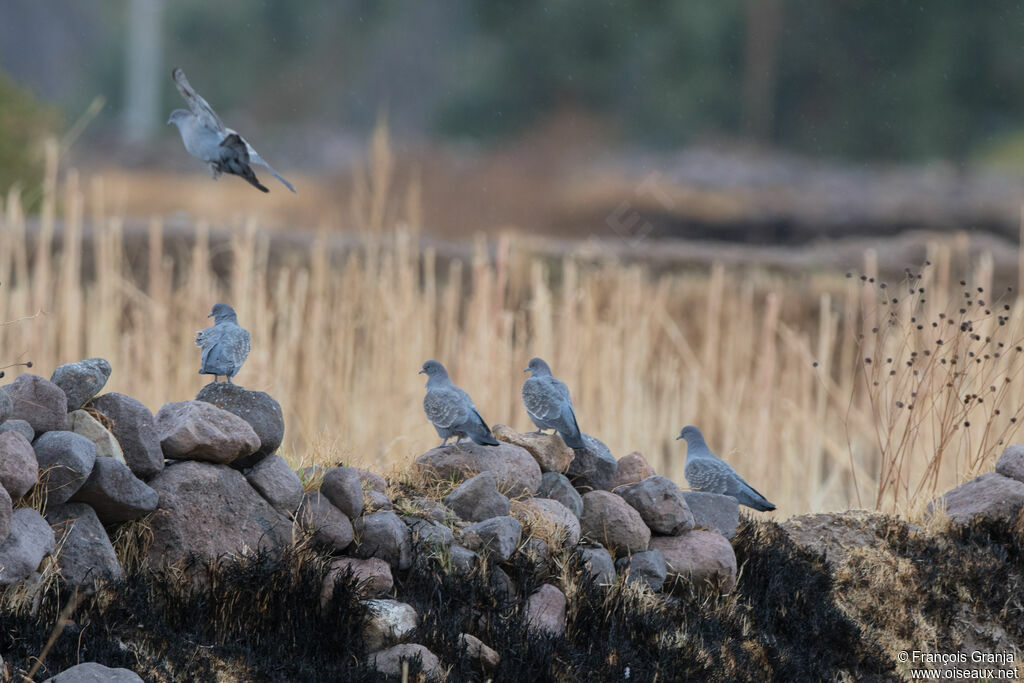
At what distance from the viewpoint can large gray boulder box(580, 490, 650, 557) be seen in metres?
3.34

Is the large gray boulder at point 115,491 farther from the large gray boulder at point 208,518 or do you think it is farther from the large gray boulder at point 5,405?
the large gray boulder at point 5,405

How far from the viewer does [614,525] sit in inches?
132

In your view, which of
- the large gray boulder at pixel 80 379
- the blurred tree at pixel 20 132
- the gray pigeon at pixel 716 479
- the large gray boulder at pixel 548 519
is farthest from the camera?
the blurred tree at pixel 20 132

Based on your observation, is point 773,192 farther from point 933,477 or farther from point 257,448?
point 257,448

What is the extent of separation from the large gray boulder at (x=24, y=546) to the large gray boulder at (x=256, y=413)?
58cm

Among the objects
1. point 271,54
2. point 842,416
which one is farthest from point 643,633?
point 271,54

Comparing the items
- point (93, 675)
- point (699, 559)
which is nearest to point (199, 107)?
point (93, 675)

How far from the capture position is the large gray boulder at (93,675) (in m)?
2.23

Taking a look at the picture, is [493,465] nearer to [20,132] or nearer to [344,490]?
[344,490]

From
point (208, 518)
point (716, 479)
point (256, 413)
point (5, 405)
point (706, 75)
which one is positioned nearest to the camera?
point (5, 405)

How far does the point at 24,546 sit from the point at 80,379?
536 millimetres

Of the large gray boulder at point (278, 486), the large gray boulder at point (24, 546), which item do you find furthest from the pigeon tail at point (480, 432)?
the large gray boulder at point (24, 546)

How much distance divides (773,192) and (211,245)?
8.40 m

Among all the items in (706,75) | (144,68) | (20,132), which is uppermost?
(144,68)
